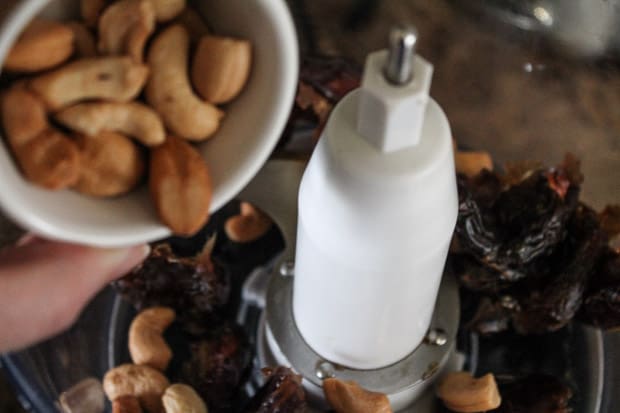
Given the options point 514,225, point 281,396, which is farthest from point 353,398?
point 514,225

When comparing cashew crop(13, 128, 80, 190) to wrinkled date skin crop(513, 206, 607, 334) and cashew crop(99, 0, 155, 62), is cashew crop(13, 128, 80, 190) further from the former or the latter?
wrinkled date skin crop(513, 206, 607, 334)

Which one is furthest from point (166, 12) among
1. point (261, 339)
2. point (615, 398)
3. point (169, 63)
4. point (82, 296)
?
point (615, 398)

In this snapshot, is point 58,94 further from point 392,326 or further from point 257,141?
point 392,326

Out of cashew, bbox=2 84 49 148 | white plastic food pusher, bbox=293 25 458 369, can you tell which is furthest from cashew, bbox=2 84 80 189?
white plastic food pusher, bbox=293 25 458 369

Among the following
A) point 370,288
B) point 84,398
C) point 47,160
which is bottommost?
point 84,398

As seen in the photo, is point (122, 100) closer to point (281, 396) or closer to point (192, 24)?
point (192, 24)

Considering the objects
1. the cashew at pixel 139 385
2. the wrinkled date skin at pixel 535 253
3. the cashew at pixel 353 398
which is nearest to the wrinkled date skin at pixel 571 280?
the wrinkled date skin at pixel 535 253
